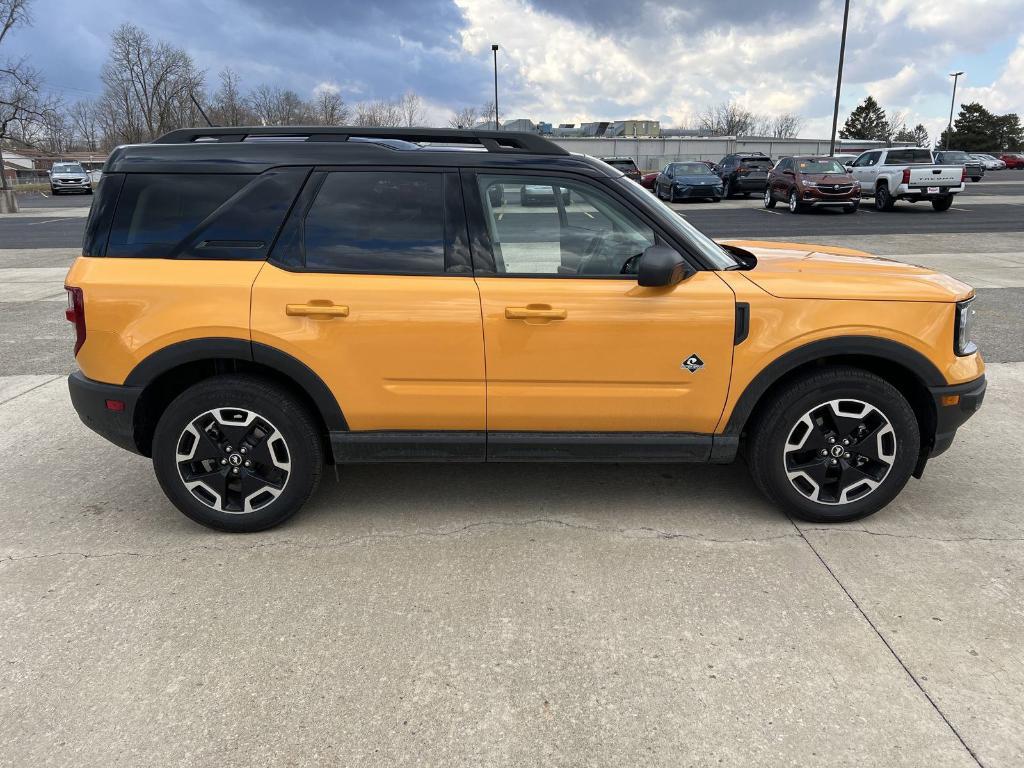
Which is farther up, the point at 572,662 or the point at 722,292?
the point at 722,292

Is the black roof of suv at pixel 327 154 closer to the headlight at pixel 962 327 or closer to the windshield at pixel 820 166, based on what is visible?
the headlight at pixel 962 327

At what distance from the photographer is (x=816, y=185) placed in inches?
872

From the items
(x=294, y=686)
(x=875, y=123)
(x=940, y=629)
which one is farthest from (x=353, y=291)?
(x=875, y=123)

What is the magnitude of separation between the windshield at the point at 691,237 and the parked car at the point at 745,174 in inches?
1095

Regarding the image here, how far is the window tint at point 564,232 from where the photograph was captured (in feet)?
11.4

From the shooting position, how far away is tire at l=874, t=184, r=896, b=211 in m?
22.9

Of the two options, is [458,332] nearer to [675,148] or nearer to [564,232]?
[564,232]

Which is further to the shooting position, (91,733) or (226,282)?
(226,282)

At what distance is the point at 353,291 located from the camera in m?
3.38

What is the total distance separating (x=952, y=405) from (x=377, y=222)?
2835 millimetres

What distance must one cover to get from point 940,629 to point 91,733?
2.99 m

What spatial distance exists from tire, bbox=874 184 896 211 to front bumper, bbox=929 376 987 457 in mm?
22042

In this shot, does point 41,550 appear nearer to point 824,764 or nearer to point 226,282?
point 226,282

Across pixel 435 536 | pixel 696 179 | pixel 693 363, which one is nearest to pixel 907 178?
pixel 696 179
